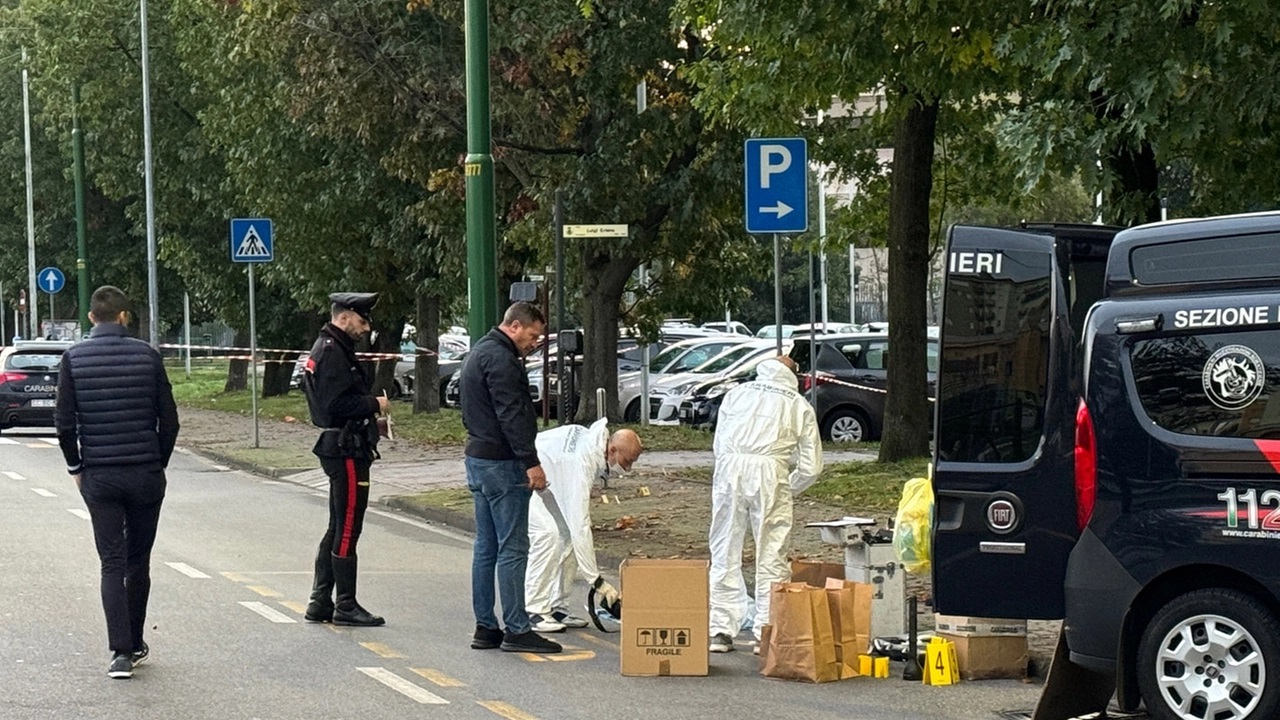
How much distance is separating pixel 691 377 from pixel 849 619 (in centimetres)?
2286

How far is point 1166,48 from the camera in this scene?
40.9 feet

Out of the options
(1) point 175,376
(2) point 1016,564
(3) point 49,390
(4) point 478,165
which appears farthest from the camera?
(1) point 175,376

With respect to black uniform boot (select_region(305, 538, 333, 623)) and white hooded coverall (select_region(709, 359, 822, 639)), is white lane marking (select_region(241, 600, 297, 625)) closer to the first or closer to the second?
black uniform boot (select_region(305, 538, 333, 623))

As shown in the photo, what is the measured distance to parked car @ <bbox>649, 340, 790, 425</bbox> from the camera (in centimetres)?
3136

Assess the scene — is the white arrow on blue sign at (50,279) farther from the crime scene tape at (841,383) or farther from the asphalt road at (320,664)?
the asphalt road at (320,664)

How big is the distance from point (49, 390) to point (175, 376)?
3307 cm

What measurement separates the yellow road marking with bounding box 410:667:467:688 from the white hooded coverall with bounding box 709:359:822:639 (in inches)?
65.5

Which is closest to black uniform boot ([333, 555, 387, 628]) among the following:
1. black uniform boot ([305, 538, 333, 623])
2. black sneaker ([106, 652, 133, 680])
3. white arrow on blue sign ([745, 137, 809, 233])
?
black uniform boot ([305, 538, 333, 623])

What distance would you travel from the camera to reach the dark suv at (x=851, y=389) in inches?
1037

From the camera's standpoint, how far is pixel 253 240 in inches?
1069

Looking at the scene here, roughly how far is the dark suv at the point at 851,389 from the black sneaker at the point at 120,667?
1707cm

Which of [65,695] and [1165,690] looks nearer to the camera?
[1165,690]

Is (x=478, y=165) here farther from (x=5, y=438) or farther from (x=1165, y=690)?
(x=5, y=438)

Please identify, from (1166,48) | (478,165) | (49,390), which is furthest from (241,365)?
(1166,48)
